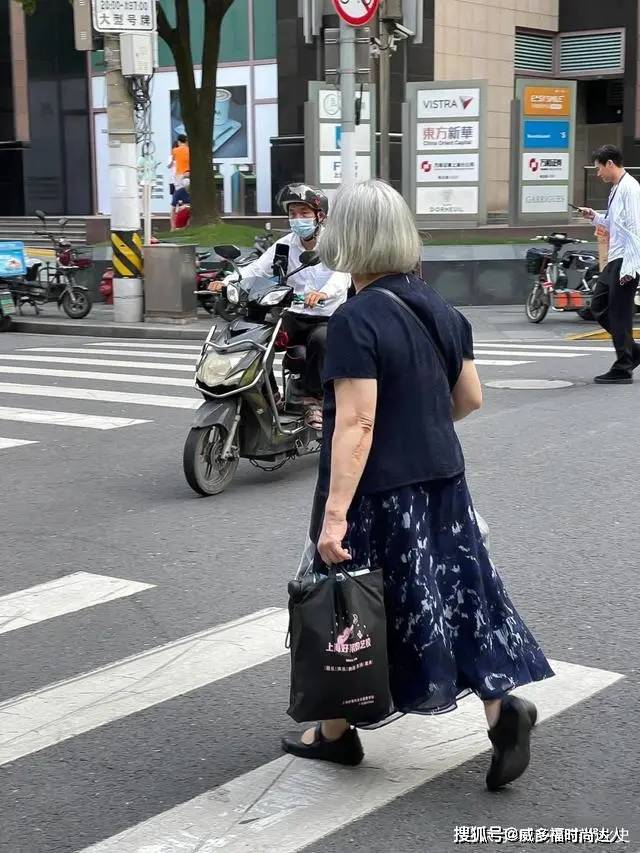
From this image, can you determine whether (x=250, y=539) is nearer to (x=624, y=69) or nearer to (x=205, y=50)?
(x=205, y=50)

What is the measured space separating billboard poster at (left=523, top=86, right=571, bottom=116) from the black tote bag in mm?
19145

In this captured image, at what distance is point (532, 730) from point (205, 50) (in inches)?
779

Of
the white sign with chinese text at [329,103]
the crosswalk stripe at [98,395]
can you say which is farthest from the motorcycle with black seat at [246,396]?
the white sign with chinese text at [329,103]

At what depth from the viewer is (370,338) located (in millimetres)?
3559

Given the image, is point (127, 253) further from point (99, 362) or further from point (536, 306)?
point (536, 306)

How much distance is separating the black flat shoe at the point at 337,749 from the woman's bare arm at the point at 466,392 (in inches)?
39.2

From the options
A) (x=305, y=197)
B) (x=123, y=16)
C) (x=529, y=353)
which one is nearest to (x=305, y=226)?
(x=305, y=197)

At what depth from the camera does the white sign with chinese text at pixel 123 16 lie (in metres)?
16.4

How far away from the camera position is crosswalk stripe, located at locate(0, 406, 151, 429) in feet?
32.5

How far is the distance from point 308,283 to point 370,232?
4.38m

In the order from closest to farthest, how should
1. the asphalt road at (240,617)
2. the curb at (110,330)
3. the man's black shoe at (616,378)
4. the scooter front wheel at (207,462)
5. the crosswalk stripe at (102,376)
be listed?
the asphalt road at (240,617) < the scooter front wheel at (207,462) < the man's black shoe at (616,378) < the crosswalk stripe at (102,376) < the curb at (110,330)

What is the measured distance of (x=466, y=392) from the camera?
Answer: 384cm

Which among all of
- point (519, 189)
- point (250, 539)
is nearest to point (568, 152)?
point (519, 189)

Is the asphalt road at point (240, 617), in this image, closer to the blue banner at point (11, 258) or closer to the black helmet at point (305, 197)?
the black helmet at point (305, 197)
